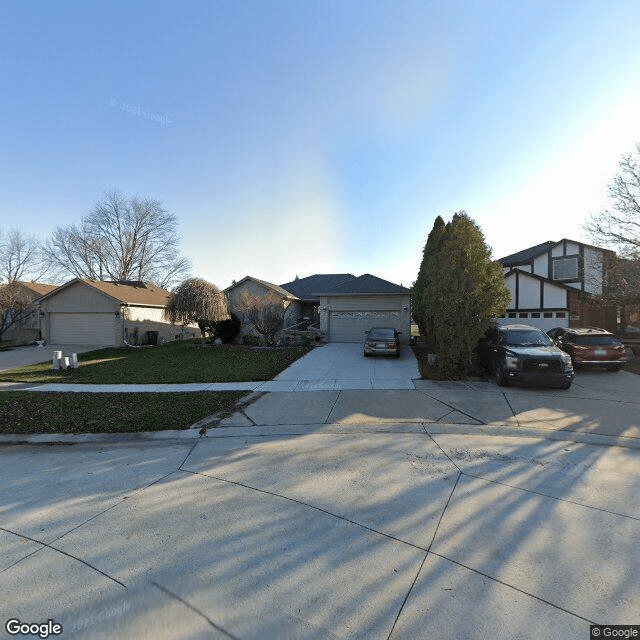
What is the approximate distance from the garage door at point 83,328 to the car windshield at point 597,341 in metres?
23.0

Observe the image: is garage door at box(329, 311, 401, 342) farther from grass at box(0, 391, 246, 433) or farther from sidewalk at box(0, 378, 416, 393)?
grass at box(0, 391, 246, 433)

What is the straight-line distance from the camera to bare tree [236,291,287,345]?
57.0 ft

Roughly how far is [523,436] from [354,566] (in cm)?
447

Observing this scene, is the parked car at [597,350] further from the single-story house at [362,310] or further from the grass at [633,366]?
the single-story house at [362,310]

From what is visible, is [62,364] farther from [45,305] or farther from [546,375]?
[546,375]

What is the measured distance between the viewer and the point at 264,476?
423cm

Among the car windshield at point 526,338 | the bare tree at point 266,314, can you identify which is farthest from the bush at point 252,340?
the car windshield at point 526,338

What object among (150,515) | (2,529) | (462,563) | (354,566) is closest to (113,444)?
(2,529)

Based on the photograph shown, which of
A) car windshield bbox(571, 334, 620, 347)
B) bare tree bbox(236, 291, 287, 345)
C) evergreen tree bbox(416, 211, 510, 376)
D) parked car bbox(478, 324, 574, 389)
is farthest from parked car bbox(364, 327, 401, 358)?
car windshield bbox(571, 334, 620, 347)

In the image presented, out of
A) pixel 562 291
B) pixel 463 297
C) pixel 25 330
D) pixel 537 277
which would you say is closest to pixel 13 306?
pixel 25 330

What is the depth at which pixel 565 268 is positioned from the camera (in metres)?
21.6

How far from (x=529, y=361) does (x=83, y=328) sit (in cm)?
2334

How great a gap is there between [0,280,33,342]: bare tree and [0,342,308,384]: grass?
10.8m

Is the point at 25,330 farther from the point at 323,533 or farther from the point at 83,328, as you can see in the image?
the point at 323,533
